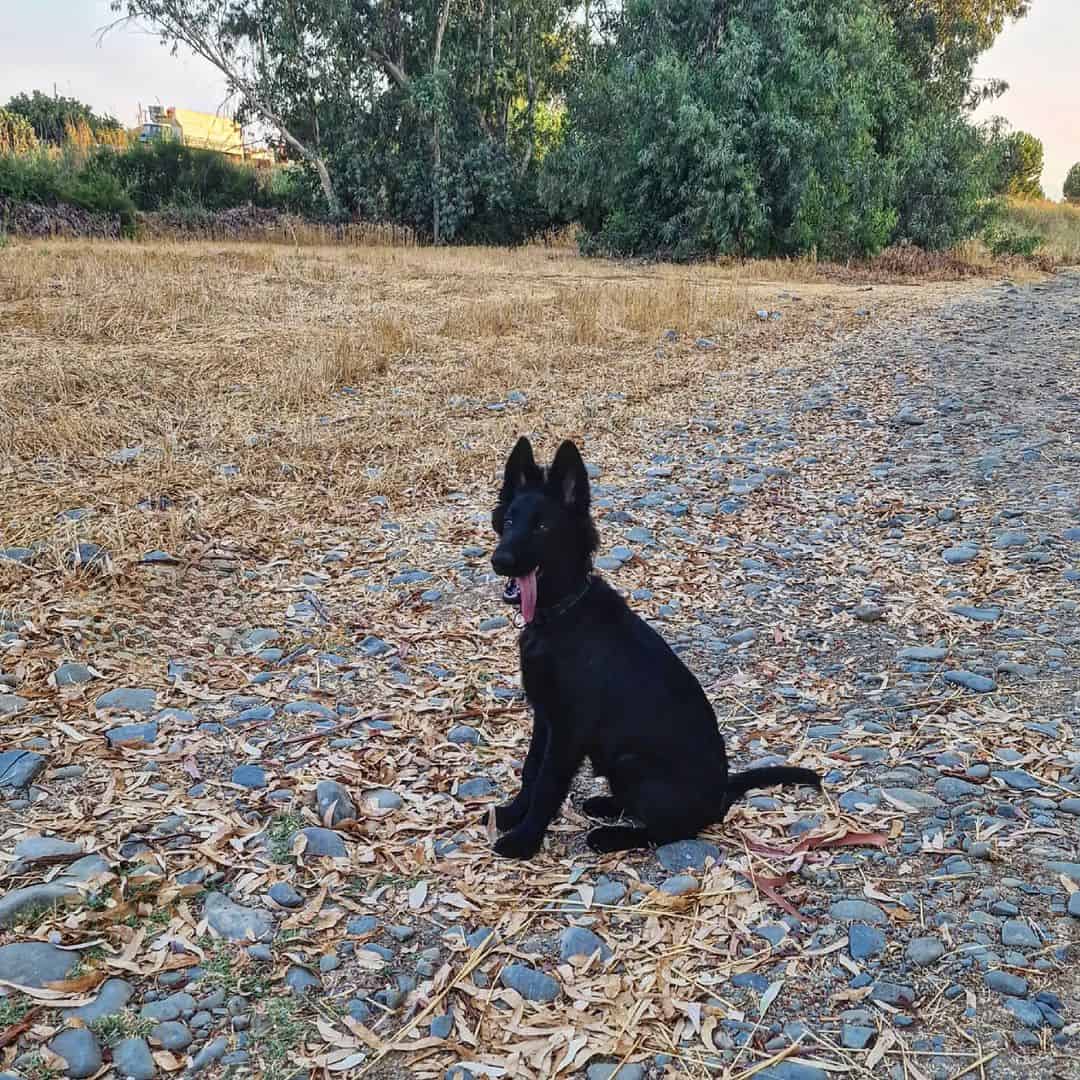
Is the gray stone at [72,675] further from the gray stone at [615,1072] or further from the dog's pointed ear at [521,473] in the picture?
the gray stone at [615,1072]

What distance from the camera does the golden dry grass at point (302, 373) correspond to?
303 inches

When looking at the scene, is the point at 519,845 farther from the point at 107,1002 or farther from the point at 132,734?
the point at 132,734

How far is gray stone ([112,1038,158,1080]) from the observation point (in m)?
2.61

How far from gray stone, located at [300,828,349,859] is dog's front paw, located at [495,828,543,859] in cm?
59

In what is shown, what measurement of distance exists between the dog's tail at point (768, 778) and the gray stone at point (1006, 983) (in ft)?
3.17

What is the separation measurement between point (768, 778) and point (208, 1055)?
2.13 m

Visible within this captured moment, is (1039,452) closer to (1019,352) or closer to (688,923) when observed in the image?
(1019,352)

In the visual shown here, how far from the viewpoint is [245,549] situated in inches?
267

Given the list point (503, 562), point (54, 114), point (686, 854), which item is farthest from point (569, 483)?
→ point (54, 114)

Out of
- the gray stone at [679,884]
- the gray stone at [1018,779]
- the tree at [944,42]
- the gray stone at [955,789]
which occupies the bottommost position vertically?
the gray stone at [679,884]

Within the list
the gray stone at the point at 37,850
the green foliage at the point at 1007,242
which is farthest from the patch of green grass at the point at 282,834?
the green foliage at the point at 1007,242

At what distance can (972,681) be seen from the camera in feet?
15.7

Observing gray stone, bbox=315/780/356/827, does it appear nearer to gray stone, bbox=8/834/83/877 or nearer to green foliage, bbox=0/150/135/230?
gray stone, bbox=8/834/83/877

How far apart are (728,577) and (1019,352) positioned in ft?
26.4
